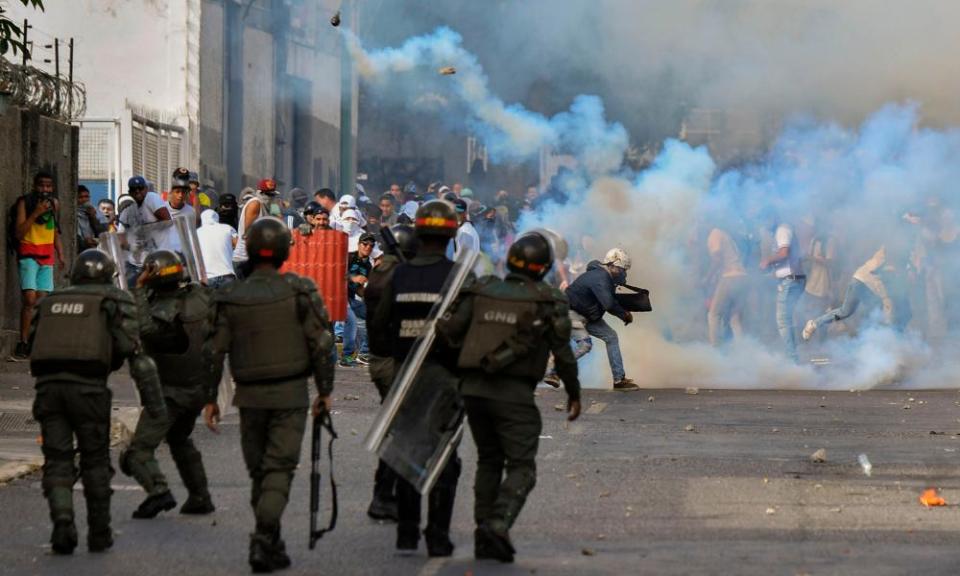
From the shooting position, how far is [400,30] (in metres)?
35.4

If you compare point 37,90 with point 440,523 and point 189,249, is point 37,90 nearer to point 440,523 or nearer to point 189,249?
point 189,249

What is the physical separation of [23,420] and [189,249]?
4.02 metres

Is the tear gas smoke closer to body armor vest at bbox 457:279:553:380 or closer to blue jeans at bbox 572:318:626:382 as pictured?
blue jeans at bbox 572:318:626:382

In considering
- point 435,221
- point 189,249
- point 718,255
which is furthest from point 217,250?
point 435,221

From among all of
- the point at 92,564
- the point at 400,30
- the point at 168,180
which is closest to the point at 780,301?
the point at 168,180

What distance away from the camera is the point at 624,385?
17734mm

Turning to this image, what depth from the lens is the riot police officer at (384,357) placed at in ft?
32.3

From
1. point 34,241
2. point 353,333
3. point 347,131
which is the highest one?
point 347,131

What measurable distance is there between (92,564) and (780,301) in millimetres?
12668

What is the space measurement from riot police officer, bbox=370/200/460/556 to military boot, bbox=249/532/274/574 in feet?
2.59

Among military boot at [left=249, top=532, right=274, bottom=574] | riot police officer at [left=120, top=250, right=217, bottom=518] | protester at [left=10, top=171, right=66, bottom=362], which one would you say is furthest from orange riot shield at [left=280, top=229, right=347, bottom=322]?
military boot at [left=249, top=532, right=274, bottom=574]

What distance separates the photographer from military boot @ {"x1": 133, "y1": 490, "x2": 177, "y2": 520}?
394 inches

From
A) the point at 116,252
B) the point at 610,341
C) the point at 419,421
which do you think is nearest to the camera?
the point at 419,421

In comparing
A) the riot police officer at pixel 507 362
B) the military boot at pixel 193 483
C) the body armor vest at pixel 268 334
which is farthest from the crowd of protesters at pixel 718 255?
the body armor vest at pixel 268 334
